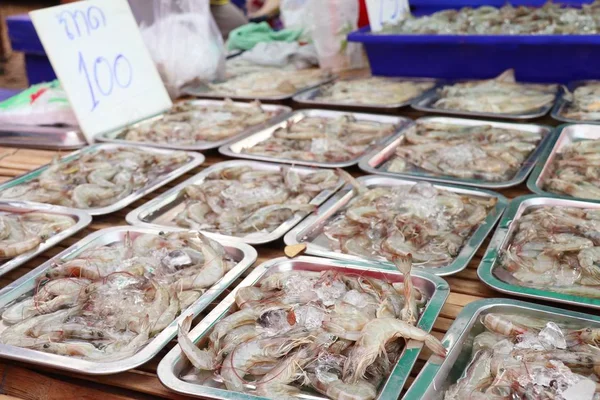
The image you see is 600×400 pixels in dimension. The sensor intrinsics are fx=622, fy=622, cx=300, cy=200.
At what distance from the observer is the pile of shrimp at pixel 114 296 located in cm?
156

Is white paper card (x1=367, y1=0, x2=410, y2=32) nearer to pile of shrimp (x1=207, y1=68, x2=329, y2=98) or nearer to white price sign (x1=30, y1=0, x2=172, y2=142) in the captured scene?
pile of shrimp (x1=207, y1=68, x2=329, y2=98)

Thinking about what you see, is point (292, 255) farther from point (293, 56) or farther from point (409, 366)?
point (293, 56)

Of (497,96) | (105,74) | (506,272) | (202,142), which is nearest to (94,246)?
(202,142)

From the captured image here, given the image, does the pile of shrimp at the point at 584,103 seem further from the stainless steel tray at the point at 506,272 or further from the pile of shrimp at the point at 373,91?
the stainless steel tray at the point at 506,272

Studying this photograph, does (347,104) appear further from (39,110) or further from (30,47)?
(30,47)

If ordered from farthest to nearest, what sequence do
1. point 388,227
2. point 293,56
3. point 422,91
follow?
1. point 293,56
2. point 422,91
3. point 388,227

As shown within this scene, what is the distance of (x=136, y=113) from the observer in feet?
10.9

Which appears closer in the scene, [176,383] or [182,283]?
[176,383]

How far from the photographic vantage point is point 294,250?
6.23 ft

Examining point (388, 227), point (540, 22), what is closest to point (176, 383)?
point (388, 227)

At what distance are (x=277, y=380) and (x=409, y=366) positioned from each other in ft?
0.97

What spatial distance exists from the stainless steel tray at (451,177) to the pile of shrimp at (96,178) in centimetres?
84

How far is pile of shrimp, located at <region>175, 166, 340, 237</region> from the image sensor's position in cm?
219

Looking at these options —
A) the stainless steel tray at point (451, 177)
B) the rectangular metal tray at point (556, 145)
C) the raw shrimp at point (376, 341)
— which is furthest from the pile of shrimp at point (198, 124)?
the raw shrimp at point (376, 341)
